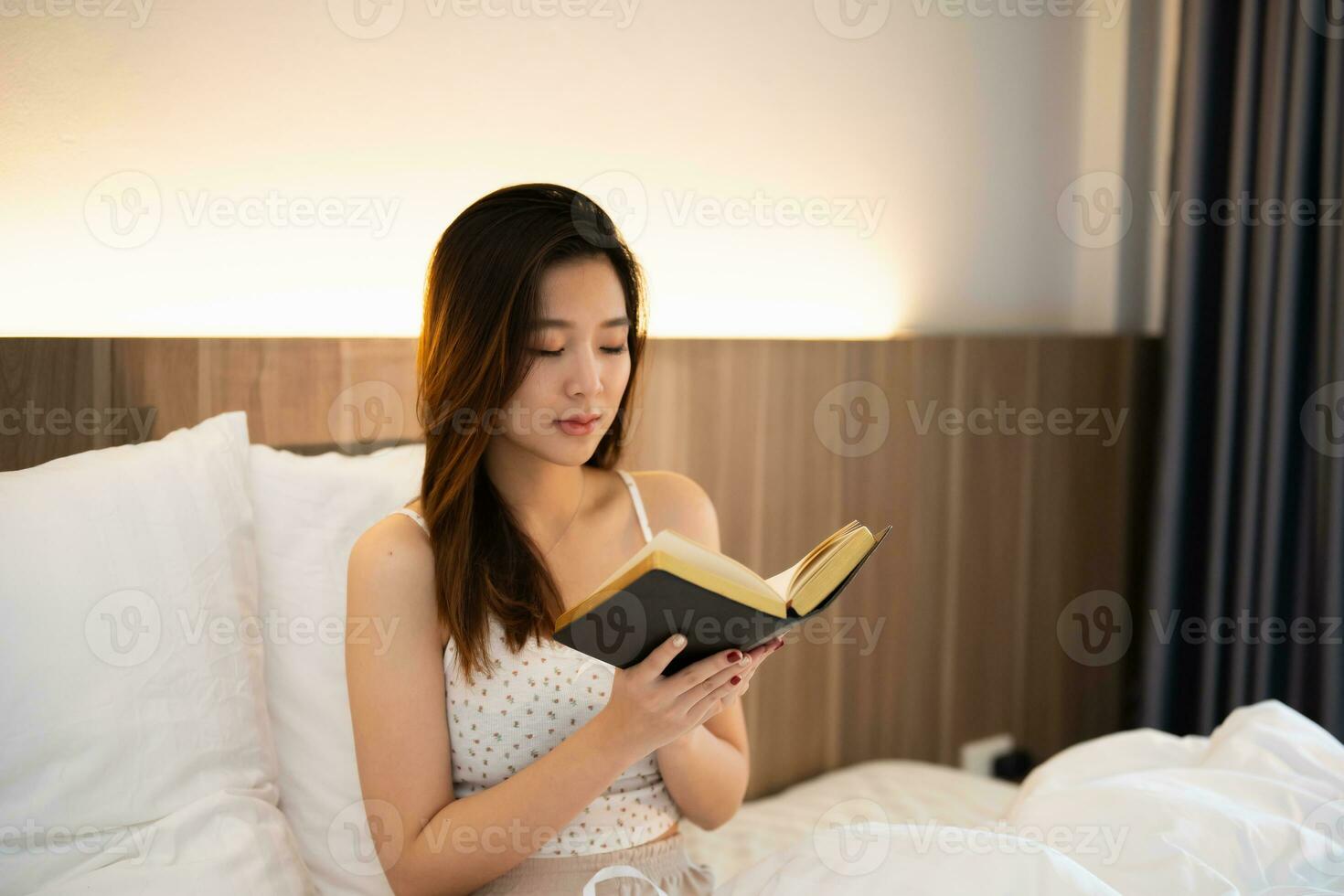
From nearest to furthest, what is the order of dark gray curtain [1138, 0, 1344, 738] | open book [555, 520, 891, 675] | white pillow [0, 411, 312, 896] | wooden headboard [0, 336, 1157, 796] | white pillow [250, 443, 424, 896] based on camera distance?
1. open book [555, 520, 891, 675]
2. white pillow [0, 411, 312, 896]
3. white pillow [250, 443, 424, 896]
4. wooden headboard [0, 336, 1157, 796]
5. dark gray curtain [1138, 0, 1344, 738]

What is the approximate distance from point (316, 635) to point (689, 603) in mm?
701

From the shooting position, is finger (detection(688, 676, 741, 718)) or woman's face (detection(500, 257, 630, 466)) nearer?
finger (detection(688, 676, 741, 718))

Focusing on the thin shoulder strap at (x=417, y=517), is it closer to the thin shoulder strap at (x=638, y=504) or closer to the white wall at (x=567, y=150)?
the thin shoulder strap at (x=638, y=504)

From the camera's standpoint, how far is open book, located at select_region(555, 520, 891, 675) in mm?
930

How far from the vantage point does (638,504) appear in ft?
4.84

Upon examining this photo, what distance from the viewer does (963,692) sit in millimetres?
2381

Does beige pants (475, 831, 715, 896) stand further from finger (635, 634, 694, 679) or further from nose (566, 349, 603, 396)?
nose (566, 349, 603, 396)

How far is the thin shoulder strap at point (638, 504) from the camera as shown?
4.77ft

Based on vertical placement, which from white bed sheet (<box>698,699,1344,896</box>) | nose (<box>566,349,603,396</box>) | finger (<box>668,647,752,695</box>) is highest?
nose (<box>566,349,603,396</box>)

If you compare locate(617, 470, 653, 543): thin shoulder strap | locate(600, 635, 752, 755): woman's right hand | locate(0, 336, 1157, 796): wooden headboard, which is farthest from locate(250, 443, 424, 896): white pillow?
locate(600, 635, 752, 755): woman's right hand

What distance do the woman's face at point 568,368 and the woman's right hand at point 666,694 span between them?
1.01 ft

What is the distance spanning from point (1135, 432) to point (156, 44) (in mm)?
2104

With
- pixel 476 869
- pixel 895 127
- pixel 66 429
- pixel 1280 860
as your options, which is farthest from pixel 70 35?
pixel 1280 860

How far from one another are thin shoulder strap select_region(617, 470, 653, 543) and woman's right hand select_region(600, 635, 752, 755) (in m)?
0.35
